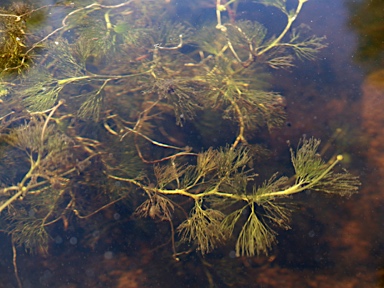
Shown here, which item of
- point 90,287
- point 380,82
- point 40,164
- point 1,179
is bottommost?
point 90,287

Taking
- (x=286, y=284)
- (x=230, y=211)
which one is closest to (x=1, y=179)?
(x=230, y=211)

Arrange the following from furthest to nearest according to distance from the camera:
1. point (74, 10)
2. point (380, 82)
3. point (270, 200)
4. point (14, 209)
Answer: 1. point (74, 10)
2. point (380, 82)
3. point (14, 209)
4. point (270, 200)

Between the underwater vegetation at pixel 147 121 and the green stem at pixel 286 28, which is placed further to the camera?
the green stem at pixel 286 28

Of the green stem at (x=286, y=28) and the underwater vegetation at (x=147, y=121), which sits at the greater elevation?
the green stem at (x=286, y=28)

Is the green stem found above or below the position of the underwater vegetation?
above

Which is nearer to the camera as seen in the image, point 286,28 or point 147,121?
point 147,121

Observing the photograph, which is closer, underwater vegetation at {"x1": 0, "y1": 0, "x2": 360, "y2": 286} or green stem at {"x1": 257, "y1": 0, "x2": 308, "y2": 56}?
underwater vegetation at {"x1": 0, "y1": 0, "x2": 360, "y2": 286}

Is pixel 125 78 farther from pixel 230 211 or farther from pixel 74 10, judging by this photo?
pixel 230 211

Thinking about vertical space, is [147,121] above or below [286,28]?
below
